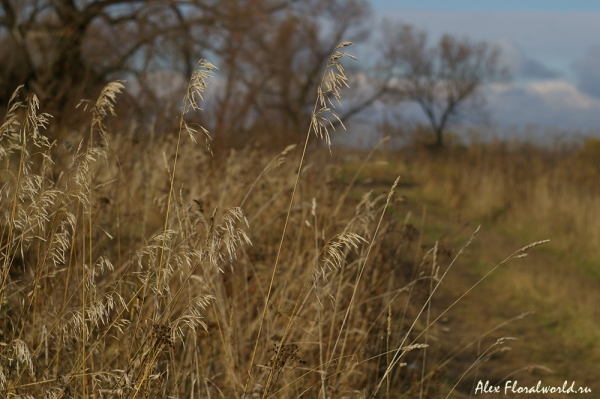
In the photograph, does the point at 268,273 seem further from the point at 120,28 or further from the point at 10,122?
the point at 120,28

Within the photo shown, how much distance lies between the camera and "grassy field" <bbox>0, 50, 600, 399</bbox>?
1.94 m

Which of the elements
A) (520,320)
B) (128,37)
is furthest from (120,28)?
(520,320)

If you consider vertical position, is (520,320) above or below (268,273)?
below

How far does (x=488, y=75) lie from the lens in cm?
4100

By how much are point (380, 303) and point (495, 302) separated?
8.29 ft

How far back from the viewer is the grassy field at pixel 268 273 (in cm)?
194

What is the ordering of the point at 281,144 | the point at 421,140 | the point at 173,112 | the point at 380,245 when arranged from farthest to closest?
the point at 421,140 < the point at 281,144 < the point at 173,112 < the point at 380,245

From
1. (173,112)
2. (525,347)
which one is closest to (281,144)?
(173,112)

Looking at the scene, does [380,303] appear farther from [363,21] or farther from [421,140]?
[363,21]

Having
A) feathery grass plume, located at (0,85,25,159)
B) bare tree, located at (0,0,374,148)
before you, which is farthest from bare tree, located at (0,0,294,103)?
feathery grass plume, located at (0,85,25,159)

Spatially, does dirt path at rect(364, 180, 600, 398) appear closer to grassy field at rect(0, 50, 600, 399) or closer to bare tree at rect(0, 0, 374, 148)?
grassy field at rect(0, 50, 600, 399)

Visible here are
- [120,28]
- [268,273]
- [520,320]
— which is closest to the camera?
[268,273]

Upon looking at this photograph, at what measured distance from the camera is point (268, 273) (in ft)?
12.3

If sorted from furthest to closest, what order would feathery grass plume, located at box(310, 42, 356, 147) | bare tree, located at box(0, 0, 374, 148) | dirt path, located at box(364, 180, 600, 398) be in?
bare tree, located at box(0, 0, 374, 148)
dirt path, located at box(364, 180, 600, 398)
feathery grass plume, located at box(310, 42, 356, 147)
